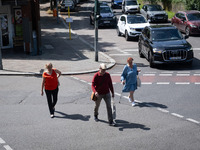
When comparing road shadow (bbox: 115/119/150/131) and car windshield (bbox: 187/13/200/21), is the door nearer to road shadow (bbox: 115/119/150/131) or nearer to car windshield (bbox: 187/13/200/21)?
car windshield (bbox: 187/13/200/21)

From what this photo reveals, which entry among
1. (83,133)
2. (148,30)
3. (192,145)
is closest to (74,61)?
(148,30)

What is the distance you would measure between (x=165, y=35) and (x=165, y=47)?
1.49 metres

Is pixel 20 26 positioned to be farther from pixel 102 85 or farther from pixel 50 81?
pixel 102 85

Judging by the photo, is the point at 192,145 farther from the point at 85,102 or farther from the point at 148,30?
the point at 148,30

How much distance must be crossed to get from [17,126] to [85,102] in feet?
9.44

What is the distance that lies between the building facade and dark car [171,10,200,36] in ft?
36.2

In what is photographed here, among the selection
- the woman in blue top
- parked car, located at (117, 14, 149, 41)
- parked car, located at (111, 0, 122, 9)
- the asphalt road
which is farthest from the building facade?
parked car, located at (111, 0, 122, 9)

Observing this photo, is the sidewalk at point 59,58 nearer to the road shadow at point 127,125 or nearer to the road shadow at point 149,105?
the road shadow at point 149,105

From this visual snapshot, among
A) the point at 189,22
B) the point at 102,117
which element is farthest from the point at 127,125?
the point at 189,22

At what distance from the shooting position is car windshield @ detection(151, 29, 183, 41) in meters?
18.0

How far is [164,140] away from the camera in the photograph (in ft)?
28.8

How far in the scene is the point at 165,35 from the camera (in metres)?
18.2

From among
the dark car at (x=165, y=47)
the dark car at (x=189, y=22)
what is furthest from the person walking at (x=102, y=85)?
the dark car at (x=189, y=22)

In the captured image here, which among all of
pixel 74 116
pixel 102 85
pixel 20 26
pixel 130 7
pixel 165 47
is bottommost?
pixel 74 116
